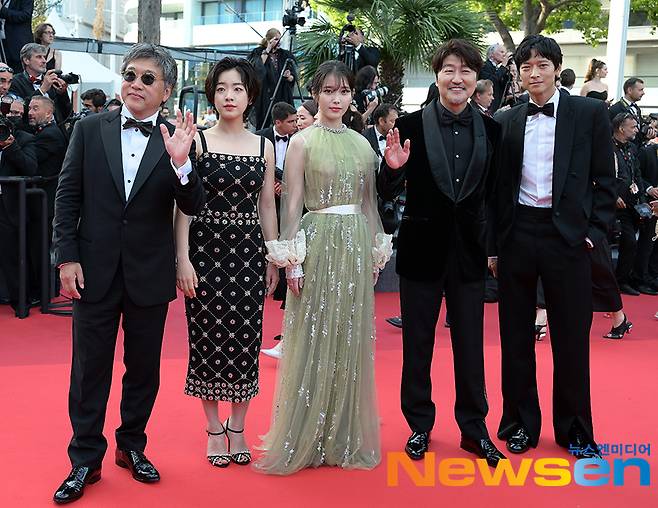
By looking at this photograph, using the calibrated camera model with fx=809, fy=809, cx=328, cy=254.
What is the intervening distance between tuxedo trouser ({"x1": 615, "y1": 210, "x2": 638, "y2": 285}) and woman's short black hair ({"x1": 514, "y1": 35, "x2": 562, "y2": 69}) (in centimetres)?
557

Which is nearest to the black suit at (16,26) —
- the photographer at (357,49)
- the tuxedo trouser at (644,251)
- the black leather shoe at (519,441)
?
the photographer at (357,49)

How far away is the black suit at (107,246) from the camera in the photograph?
3264mm

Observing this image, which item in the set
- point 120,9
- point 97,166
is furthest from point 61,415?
point 120,9

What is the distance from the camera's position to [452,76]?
3.77m

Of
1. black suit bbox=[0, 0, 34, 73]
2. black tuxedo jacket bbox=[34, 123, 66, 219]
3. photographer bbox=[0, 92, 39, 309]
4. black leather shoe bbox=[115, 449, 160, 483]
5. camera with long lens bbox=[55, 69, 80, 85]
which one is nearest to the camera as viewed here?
black leather shoe bbox=[115, 449, 160, 483]

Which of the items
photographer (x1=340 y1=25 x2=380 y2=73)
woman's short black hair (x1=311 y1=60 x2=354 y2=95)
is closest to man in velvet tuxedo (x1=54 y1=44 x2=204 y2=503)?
woman's short black hair (x1=311 y1=60 x2=354 y2=95)

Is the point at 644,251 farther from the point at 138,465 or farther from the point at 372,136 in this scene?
the point at 138,465

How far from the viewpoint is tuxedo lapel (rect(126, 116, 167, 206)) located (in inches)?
129

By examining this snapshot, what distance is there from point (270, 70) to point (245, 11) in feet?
100.0

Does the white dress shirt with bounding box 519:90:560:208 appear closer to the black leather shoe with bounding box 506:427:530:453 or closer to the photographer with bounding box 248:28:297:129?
the black leather shoe with bounding box 506:427:530:453

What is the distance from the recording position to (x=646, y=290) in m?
9.09

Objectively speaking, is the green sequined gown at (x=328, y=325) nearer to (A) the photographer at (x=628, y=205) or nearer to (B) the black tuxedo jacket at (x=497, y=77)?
(A) the photographer at (x=628, y=205)

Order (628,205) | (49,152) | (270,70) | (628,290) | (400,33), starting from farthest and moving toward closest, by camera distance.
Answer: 1. (400,33)
2. (270,70)
3. (628,290)
4. (628,205)
5. (49,152)

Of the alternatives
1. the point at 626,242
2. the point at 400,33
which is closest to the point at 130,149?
the point at 626,242
